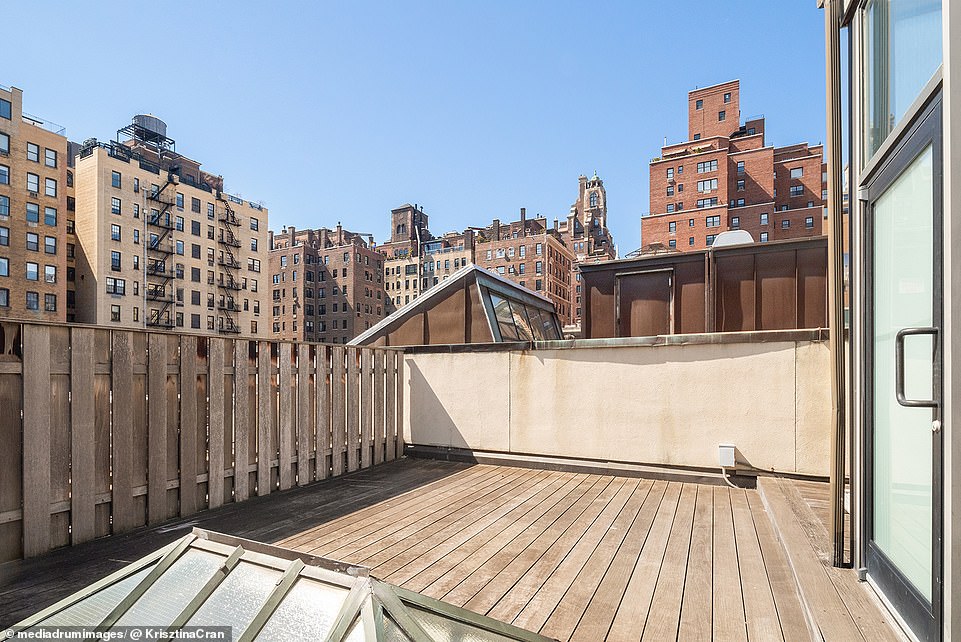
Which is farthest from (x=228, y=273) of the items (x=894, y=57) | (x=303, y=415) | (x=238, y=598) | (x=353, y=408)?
(x=894, y=57)

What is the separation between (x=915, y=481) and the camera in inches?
80.2

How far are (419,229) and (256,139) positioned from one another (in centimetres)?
7340

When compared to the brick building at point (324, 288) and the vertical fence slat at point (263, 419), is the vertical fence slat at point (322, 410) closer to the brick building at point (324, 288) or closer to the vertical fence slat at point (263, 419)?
the vertical fence slat at point (263, 419)

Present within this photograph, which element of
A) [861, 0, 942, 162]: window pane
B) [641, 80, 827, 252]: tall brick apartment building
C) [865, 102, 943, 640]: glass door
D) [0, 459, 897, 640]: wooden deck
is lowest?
[0, 459, 897, 640]: wooden deck

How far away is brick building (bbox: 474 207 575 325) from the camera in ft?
212

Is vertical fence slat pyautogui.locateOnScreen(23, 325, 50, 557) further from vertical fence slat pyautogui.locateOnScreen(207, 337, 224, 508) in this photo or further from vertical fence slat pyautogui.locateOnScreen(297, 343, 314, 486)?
vertical fence slat pyautogui.locateOnScreen(297, 343, 314, 486)

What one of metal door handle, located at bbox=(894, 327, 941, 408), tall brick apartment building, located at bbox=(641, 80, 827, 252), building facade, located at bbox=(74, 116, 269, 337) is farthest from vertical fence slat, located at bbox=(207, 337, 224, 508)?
tall brick apartment building, located at bbox=(641, 80, 827, 252)

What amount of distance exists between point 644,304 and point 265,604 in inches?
287

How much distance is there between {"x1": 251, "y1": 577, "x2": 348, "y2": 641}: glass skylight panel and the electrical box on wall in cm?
469

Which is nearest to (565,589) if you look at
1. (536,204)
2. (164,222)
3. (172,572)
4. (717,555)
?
(717,555)

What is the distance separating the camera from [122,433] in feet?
11.9

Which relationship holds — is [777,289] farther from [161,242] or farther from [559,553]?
[161,242]

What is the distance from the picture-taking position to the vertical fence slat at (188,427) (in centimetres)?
405

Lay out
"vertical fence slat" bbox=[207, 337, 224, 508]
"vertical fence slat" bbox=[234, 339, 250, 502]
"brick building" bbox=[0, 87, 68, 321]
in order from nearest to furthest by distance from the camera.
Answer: "vertical fence slat" bbox=[207, 337, 224, 508] < "vertical fence slat" bbox=[234, 339, 250, 502] < "brick building" bbox=[0, 87, 68, 321]
